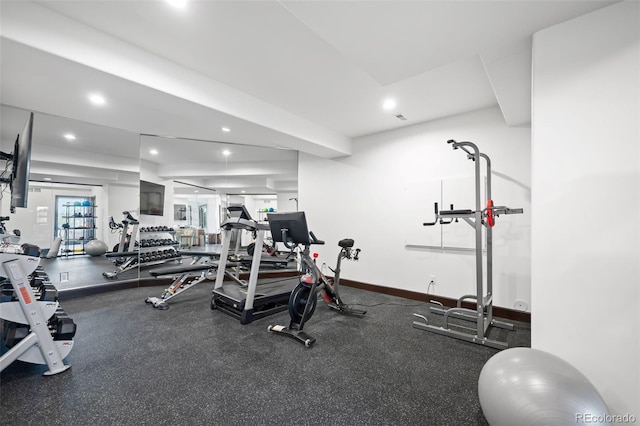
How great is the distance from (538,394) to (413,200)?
3.32 meters

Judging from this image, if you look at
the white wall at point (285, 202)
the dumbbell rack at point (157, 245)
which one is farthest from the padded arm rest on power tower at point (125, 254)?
the white wall at point (285, 202)

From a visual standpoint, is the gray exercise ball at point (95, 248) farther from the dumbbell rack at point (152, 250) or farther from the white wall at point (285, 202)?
the white wall at point (285, 202)

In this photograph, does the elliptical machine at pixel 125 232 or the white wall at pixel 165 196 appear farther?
the elliptical machine at pixel 125 232

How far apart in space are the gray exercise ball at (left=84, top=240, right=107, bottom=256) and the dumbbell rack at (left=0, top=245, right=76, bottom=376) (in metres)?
4.71

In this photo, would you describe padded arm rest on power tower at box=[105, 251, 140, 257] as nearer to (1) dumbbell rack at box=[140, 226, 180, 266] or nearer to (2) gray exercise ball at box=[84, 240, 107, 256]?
(1) dumbbell rack at box=[140, 226, 180, 266]

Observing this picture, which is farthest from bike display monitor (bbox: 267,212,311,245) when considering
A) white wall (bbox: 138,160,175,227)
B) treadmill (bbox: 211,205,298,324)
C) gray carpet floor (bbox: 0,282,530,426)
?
white wall (bbox: 138,160,175,227)

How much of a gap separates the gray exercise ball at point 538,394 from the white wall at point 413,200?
95.8 inches

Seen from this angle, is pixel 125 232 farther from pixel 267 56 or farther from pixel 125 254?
pixel 267 56

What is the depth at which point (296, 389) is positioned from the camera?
6.32ft

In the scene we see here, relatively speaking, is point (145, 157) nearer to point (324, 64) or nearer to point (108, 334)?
point (108, 334)

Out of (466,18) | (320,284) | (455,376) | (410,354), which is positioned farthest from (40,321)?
(466,18)

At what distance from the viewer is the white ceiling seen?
1.85m

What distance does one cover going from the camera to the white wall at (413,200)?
11.3ft

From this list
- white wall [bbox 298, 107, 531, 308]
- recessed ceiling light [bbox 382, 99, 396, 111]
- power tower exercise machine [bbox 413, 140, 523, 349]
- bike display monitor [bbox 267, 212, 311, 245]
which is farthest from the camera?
recessed ceiling light [bbox 382, 99, 396, 111]
